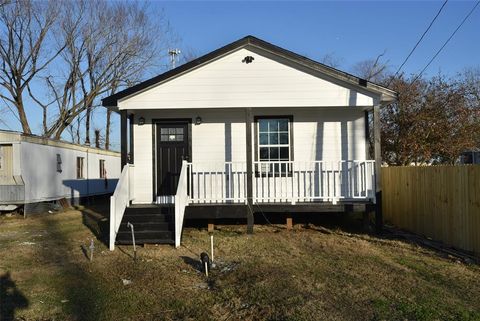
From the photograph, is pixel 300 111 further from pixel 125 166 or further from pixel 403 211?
pixel 125 166

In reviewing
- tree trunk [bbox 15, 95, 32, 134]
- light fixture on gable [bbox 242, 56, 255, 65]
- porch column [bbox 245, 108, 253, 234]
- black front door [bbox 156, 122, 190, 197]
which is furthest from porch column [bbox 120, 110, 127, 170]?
tree trunk [bbox 15, 95, 32, 134]

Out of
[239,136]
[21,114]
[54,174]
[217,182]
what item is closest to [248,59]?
[239,136]

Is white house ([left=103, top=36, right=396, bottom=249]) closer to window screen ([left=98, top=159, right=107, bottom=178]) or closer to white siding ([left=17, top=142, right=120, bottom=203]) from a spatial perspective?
→ white siding ([left=17, top=142, right=120, bottom=203])

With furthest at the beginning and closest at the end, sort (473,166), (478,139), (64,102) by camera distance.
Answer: (64,102) → (478,139) → (473,166)

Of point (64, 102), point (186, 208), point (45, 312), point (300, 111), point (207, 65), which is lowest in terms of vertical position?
point (45, 312)

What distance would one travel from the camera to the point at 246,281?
21.9 feet

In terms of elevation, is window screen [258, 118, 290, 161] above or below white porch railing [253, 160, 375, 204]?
above

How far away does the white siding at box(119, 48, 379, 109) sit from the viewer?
10.7 metres

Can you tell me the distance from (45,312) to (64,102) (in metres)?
29.2

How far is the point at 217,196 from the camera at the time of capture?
11.5 m

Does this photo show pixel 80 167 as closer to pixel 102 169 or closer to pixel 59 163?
pixel 59 163

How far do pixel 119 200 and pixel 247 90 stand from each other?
3690mm

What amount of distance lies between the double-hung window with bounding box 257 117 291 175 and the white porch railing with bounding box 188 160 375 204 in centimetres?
17

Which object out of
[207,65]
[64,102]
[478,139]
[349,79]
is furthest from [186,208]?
[64,102]
